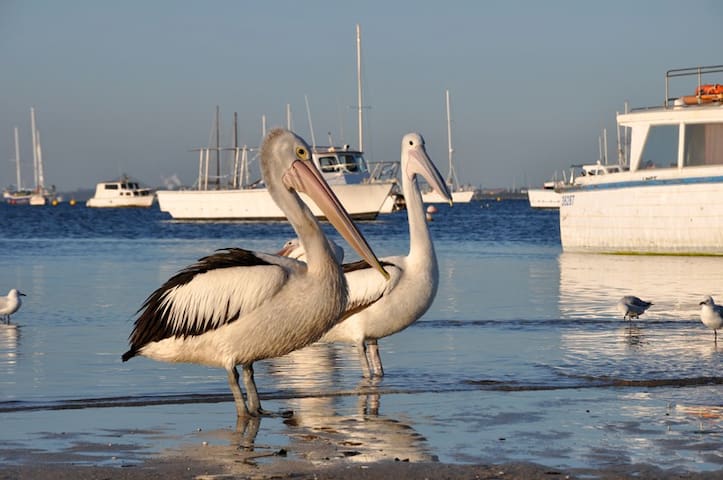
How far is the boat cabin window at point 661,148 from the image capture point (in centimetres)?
2347

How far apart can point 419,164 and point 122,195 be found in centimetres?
11035

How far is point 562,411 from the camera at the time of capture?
7430 mm

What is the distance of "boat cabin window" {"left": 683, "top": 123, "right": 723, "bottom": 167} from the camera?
22.9 meters

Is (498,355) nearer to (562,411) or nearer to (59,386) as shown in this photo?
(562,411)

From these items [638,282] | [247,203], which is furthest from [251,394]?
[247,203]

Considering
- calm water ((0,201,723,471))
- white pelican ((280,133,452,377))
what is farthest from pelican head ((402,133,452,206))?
calm water ((0,201,723,471))

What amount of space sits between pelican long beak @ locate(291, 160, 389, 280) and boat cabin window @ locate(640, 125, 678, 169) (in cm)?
1734

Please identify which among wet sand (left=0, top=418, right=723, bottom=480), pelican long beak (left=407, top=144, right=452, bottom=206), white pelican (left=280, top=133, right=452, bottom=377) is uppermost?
pelican long beak (left=407, top=144, right=452, bottom=206)

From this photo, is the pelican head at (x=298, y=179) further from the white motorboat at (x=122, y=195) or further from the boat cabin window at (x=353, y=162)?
the white motorboat at (x=122, y=195)

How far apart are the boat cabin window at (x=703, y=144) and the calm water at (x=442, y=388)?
6561 millimetres

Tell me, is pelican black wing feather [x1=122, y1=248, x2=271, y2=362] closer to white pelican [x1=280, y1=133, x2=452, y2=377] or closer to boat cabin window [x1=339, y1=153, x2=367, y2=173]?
white pelican [x1=280, y1=133, x2=452, y2=377]

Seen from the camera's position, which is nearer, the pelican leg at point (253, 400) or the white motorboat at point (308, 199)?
the pelican leg at point (253, 400)

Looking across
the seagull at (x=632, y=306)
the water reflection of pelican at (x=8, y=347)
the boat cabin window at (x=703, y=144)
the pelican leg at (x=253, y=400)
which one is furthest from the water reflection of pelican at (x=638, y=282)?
the pelican leg at (x=253, y=400)

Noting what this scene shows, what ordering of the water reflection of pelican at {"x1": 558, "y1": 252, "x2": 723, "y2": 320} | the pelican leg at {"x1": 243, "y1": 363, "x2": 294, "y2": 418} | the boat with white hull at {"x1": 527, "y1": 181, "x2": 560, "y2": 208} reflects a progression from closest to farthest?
the pelican leg at {"x1": 243, "y1": 363, "x2": 294, "y2": 418}, the water reflection of pelican at {"x1": 558, "y1": 252, "x2": 723, "y2": 320}, the boat with white hull at {"x1": 527, "y1": 181, "x2": 560, "y2": 208}
